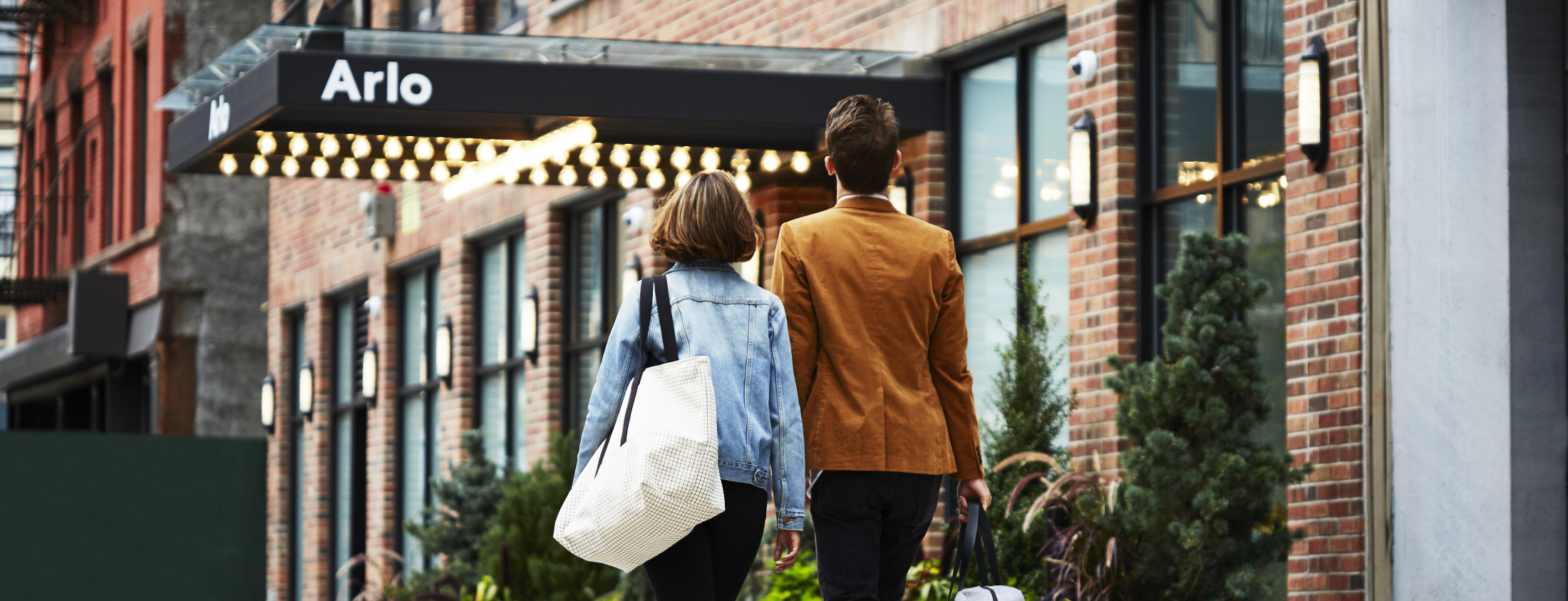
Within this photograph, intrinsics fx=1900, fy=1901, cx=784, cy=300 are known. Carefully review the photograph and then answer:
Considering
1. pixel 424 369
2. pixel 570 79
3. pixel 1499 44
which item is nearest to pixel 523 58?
pixel 570 79

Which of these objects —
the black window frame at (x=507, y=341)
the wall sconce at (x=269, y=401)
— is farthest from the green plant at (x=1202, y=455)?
the wall sconce at (x=269, y=401)

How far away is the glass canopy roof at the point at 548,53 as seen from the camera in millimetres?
10078

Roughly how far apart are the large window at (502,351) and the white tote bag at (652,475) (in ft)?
36.2

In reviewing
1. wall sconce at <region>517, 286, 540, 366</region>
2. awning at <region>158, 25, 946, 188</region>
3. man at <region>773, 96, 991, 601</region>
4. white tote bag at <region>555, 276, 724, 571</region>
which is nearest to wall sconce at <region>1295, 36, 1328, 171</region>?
awning at <region>158, 25, 946, 188</region>

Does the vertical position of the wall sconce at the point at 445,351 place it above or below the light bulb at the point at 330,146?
below

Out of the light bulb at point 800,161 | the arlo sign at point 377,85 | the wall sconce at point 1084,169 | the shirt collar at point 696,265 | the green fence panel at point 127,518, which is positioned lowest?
the green fence panel at point 127,518

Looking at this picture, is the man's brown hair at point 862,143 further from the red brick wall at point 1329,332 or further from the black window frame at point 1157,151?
the black window frame at point 1157,151

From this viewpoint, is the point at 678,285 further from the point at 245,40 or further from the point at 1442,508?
the point at 245,40

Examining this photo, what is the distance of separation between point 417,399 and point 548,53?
845 centimetres

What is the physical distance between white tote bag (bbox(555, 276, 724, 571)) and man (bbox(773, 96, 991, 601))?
33 centimetres

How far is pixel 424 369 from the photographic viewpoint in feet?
58.2

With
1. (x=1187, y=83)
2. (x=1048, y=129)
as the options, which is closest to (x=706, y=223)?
(x=1187, y=83)

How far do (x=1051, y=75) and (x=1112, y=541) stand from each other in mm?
3426

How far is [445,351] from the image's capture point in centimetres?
1702
